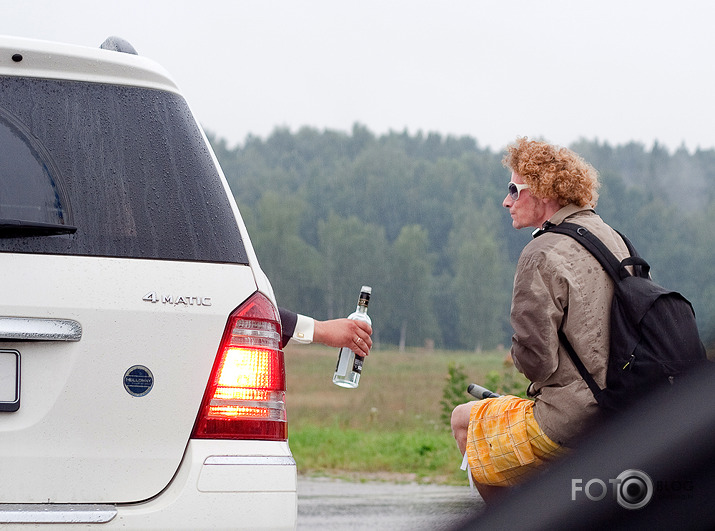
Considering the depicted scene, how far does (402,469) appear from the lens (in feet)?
35.1

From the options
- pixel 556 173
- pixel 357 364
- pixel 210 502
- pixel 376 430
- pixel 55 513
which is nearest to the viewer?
pixel 55 513

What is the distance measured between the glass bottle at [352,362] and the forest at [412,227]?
2864 inches

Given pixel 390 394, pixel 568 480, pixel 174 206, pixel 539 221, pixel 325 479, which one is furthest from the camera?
pixel 390 394

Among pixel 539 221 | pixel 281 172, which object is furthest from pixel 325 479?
pixel 281 172

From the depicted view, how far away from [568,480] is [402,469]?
33.0 feet

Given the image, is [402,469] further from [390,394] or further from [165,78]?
[390,394]

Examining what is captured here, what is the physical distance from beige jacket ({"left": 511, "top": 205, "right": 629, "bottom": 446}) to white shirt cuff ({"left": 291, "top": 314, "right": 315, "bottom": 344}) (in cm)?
80

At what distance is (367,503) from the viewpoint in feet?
26.7

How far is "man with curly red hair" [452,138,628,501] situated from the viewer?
355 cm

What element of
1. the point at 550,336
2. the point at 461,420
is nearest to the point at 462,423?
the point at 461,420

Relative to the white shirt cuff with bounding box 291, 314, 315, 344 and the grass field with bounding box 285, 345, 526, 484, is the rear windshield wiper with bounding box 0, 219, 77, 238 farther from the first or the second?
the grass field with bounding box 285, 345, 526, 484

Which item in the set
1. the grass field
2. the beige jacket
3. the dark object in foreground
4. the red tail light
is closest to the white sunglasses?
the beige jacket

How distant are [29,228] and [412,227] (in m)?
103

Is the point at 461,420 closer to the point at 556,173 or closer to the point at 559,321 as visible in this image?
the point at 559,321
